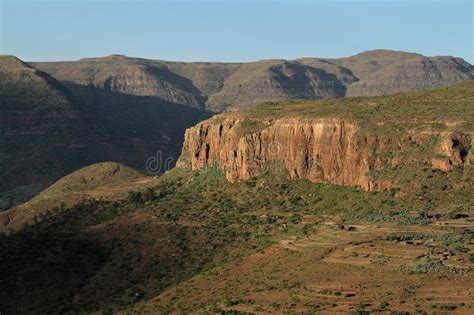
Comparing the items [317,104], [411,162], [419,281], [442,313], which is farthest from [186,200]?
[442,313]

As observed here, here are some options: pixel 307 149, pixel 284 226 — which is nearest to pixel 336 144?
pixel 307 149

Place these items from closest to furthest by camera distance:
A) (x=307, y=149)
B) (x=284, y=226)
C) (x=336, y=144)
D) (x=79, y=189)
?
(x=284, y=226)
(x=336, y=144)
(x=307, y=149)
(x=79, y=189)

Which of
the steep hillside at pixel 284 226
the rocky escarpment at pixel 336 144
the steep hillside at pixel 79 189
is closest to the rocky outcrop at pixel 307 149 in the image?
the rocky escarpment at pixel 336 144

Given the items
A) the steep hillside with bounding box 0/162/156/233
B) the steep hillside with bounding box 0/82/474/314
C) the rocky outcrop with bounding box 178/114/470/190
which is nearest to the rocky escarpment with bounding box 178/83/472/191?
the rocky outcrop with bounding box 178/114/470/190

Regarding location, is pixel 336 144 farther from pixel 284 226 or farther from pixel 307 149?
pixel 284 226

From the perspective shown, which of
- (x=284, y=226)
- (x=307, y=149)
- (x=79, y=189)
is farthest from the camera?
(x=79, y=189)

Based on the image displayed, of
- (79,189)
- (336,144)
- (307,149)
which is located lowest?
(79,189)

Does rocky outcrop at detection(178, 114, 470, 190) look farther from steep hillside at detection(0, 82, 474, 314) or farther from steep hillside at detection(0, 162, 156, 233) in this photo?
steep hillside at detection(0, 162, 156, 233)

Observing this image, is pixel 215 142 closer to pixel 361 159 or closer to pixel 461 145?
pixel 361 159
